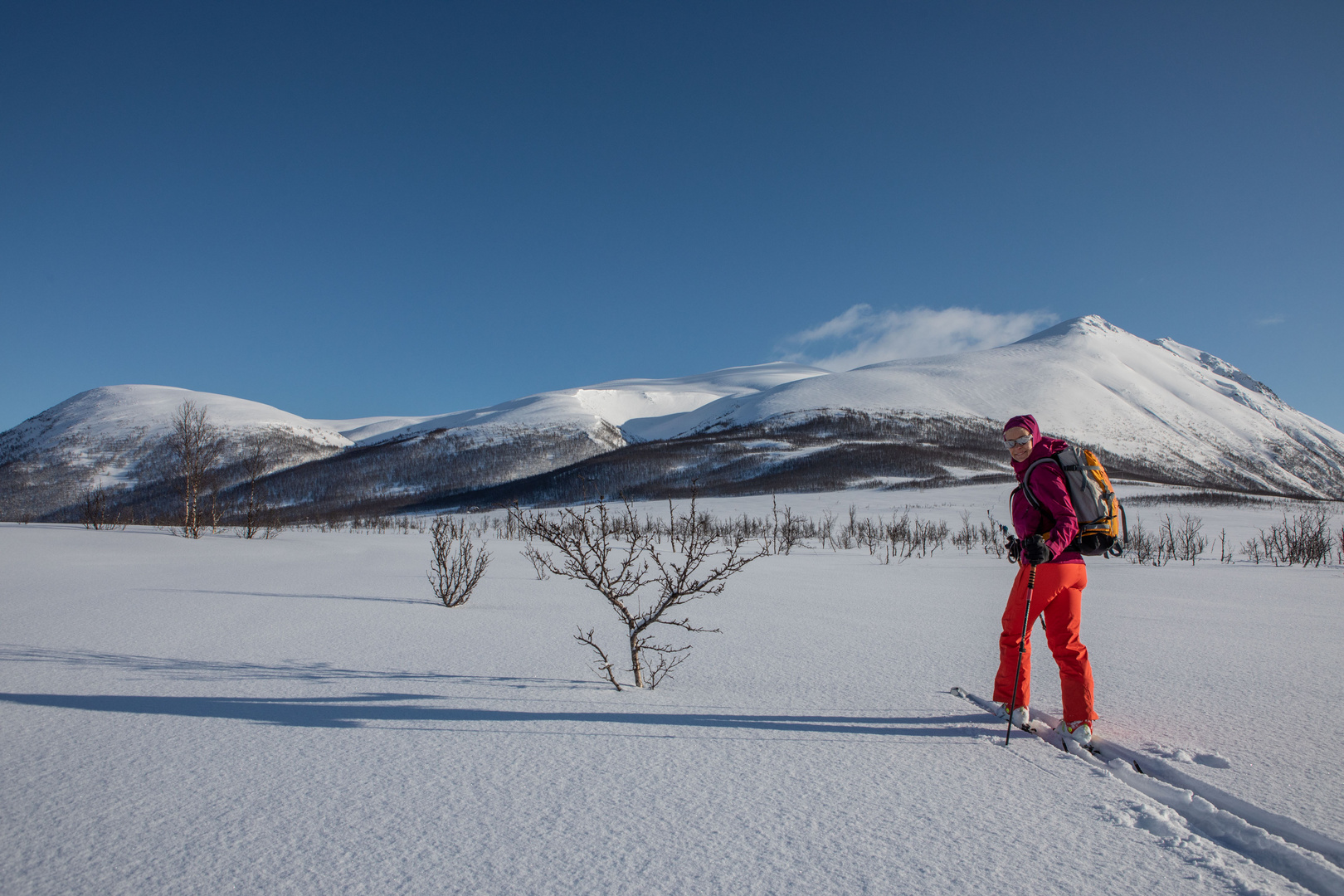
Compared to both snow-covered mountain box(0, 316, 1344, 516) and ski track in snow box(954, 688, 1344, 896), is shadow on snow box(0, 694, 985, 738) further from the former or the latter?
snow-covered mountain box(0, 316, 1344, 516)

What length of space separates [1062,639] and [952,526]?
2793 cm

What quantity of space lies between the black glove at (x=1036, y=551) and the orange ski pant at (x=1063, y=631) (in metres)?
0.18

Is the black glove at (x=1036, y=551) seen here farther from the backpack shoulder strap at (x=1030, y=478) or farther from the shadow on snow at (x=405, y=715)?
the shadow on snow at (x=405, y=715)

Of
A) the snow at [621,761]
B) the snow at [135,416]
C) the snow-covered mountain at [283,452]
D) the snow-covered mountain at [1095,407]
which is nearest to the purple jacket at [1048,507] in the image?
the snow at [621,761]

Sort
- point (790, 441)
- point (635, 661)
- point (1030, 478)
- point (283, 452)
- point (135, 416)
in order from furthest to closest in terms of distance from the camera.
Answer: point (283, 452)
point (135, 416)
point (790, 441)
point (635, 661)
point (1030, 478)

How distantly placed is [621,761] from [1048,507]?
2.49 m

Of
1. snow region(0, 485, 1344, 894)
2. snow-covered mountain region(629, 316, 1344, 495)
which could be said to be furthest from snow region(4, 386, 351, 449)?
snow region(0, 485, 1344, 894)

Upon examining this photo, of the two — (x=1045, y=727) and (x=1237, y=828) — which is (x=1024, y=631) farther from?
(x=1237, y=828)

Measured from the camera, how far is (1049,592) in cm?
313

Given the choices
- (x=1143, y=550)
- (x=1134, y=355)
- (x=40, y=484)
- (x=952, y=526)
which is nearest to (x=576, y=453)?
(x=40, y=484)

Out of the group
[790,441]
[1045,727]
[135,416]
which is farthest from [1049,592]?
[135,416]

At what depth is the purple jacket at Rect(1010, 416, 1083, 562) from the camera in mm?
3066

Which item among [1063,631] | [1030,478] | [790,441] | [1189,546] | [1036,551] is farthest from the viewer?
[790,441]

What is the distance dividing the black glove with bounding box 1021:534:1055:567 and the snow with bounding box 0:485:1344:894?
0.87m
